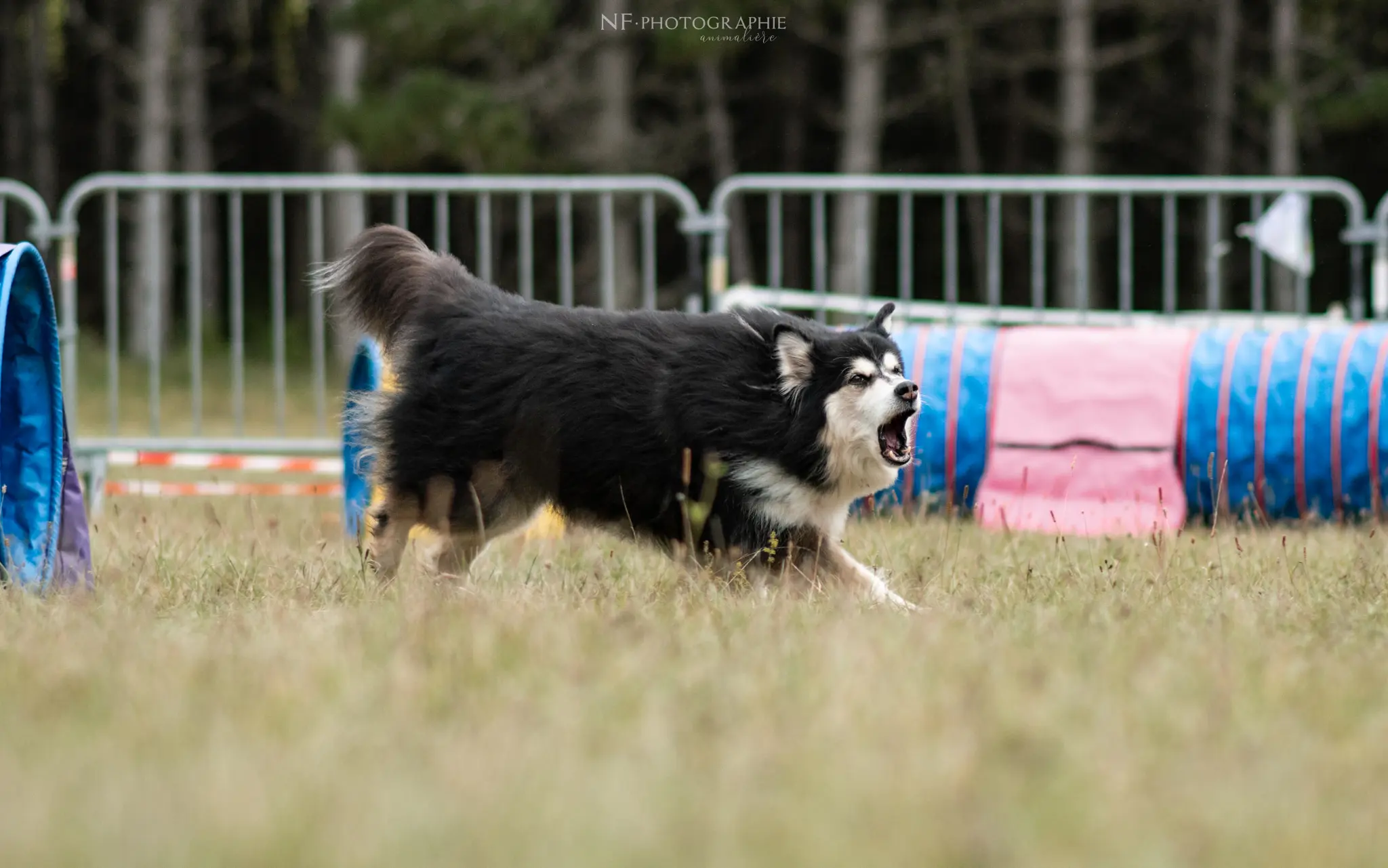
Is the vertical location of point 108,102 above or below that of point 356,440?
above

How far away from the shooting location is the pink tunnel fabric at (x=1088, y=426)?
24.6ft

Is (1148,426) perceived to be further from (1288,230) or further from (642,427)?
(642,427)

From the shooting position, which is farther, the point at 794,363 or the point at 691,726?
the point at 794,363

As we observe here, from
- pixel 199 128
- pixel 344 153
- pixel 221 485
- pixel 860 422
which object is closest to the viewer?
pixel 860 422

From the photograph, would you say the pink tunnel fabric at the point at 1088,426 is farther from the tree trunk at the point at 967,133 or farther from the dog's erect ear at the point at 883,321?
the tree trunk at the point at 967,133

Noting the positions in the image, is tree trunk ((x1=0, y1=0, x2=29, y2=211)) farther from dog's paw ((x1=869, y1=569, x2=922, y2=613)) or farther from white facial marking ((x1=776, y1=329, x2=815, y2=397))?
dog's paw ((x1=869, y1=569, x2=922, y2=613))

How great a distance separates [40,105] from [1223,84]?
16.5 metres

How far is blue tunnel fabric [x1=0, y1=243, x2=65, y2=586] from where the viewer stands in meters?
5.11

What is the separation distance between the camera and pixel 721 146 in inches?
950

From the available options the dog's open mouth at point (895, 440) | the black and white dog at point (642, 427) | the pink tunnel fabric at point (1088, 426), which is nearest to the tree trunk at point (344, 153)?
the pink tunnel fabric at point (1088, 426)

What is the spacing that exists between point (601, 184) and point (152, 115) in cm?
1278

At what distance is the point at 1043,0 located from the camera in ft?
72.1

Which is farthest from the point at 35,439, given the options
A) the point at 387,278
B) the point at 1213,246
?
the point at 1213,246

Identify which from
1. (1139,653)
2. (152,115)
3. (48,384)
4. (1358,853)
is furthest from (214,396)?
(1358,853)
